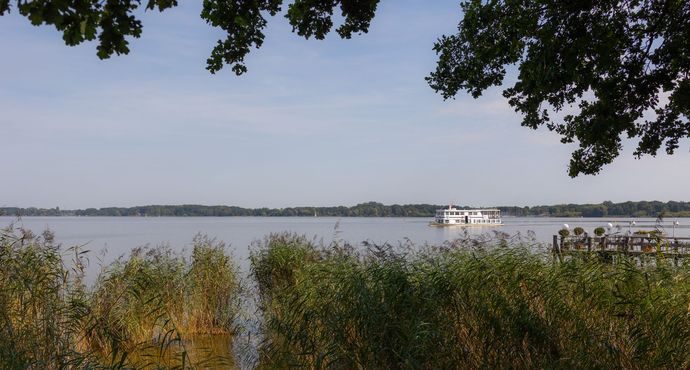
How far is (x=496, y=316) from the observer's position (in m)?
7.97

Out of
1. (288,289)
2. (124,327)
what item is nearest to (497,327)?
(288,289)

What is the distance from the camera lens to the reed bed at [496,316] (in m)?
7.36

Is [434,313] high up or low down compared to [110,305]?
up

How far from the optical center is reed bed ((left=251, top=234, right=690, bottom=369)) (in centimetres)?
736

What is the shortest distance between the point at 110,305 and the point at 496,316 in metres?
6.19

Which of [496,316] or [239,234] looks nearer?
[496,316]

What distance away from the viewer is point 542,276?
28.9 ft

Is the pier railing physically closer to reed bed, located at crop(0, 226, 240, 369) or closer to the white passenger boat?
reed bed, located at crop(0, 226, 240, 369)

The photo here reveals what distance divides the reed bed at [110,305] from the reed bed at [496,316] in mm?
2034

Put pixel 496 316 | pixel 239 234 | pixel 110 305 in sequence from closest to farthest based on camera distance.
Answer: pixel 496 316 < pixel 110 305 < pixel 239 234

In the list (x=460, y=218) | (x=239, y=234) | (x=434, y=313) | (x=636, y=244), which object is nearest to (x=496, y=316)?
(x=434, y=313)

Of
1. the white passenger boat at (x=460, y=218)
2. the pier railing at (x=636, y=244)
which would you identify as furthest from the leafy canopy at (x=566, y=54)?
the white passenger boat at (x=460, y=218)

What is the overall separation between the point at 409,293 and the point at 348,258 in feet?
8.20

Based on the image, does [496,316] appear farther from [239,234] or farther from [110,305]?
[239,234]
